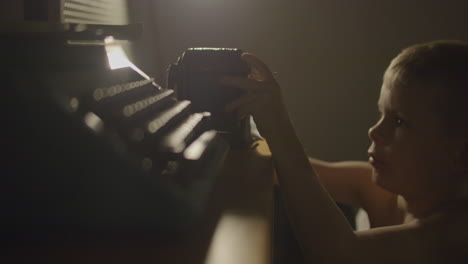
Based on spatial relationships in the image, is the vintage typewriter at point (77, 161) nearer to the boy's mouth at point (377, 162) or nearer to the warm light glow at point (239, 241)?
the warm light glow at point (239, 241)

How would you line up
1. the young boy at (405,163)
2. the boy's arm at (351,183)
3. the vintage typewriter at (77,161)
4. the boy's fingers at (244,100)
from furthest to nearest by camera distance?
the boy's arm at (351,183), the boy's fingers at (244,100), the young boy at (405,163), the vintage typewriter at (77,161)

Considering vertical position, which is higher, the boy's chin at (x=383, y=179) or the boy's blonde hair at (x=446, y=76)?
the boy's blonde hair at (x=446, y=76)

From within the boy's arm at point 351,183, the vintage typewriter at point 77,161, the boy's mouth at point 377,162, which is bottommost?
the boy's arm at point 351,183

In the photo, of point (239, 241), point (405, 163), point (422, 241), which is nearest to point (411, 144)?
point (405, 163)

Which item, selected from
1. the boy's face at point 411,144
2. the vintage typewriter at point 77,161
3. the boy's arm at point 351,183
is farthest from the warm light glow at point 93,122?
the boy's arm at point 351,183

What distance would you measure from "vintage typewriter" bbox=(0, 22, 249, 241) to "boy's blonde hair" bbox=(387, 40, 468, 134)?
442 mm

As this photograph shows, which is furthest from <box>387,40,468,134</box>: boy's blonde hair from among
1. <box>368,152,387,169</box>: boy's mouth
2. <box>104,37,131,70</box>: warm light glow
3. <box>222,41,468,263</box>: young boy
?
<box>104,37,131,70</box>: warm light glow

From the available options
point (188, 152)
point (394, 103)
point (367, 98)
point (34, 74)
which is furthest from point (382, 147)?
point (367, 98)

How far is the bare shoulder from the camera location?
55 cm

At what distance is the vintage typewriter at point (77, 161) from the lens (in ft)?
1.24

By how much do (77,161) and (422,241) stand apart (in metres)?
0.51

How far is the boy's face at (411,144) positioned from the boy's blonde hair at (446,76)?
0.04ft

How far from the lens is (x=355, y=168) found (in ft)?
3.28

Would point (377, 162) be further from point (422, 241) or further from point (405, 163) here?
point (422, 241)
